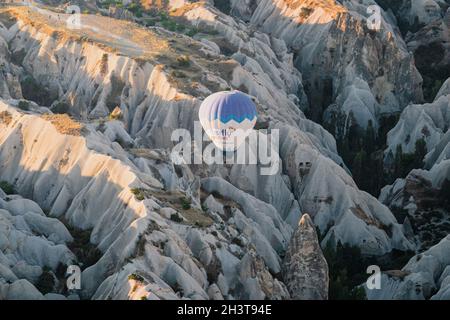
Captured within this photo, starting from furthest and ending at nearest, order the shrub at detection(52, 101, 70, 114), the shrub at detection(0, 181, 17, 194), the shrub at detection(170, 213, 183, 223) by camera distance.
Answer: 1. the shrub at detection(52, 101, 70, 114)
2. the shrub at detection(0, 181, 17, 194)
3. the shrub at detection(170, 213, 183, 223)

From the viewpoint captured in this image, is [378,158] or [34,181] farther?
[378,158]

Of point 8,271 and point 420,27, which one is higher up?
point 8,271

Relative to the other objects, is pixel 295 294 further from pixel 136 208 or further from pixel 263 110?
pixel 263 110

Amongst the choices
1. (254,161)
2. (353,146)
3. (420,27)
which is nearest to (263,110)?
(254,161)

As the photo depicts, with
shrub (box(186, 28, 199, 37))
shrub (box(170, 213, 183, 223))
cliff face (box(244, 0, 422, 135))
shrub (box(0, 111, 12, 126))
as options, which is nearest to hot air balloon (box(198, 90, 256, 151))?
shrub (box(0, 111, 12, 126))

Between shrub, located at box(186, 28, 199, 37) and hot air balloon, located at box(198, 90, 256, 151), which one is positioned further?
shrub, located at box(186, 28, 199, 37)

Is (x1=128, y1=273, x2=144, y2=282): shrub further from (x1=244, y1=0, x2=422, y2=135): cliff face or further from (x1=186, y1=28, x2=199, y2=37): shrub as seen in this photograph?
(x1=186, y1=28, x2=199, y2=37): shrub

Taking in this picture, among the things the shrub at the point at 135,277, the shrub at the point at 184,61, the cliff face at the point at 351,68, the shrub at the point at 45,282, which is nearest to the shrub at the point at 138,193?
the shrub at the point at 45,282

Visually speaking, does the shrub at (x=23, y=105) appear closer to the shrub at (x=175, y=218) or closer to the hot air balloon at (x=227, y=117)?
the hot air balloon at (x=227, y=117)
